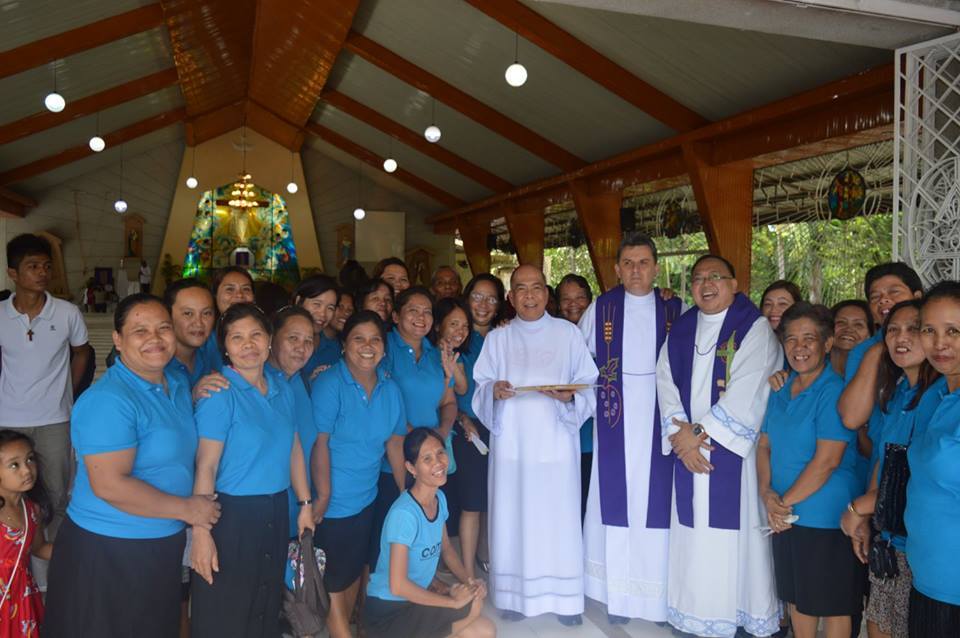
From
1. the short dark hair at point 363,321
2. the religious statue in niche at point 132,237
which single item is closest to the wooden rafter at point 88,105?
the religious statue in niche at point 132,237

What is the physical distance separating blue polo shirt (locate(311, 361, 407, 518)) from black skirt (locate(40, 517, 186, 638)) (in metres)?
0.76

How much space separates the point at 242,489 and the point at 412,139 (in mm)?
10462

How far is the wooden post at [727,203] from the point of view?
7551 millimetres

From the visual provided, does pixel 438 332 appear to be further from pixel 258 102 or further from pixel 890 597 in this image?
pixel 258 102

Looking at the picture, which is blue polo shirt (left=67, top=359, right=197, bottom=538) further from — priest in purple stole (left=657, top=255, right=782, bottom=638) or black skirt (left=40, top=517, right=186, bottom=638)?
priest in purple stole (left=657, top=255, right=782, bottom=638)

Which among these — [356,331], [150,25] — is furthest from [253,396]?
[150,25]

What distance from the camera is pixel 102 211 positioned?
51.2 feet

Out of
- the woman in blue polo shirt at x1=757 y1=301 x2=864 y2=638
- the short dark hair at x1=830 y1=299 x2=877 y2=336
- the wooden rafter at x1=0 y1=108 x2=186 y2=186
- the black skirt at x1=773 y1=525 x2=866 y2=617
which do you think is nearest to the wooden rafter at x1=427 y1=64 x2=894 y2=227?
the short dark hair at x1=830 y1=299 x2=877 y2=336

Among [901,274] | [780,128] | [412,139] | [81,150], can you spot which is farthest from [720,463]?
[81,150]

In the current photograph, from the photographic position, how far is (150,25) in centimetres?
851

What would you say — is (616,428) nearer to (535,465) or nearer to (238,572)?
(535,465)

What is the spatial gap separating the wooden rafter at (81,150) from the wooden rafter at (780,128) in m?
8.24

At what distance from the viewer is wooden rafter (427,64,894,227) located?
553cm

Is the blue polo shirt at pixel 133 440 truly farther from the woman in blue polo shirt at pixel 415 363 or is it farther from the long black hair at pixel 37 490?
the woman in blue polo shirt at pixel 415 363
